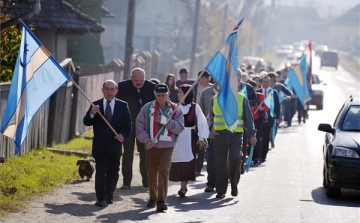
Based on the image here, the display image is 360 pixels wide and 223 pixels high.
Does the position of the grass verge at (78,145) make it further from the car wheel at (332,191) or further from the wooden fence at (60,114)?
the car wheel at (332,191)

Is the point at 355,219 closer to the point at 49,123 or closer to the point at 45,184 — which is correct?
the point at 45,184

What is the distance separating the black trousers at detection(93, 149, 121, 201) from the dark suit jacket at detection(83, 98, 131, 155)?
84 millimetres

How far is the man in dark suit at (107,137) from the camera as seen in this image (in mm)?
14305

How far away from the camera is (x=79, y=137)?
79.8 ft

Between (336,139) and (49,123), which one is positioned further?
(49,123)

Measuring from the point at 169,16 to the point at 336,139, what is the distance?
5368 cm

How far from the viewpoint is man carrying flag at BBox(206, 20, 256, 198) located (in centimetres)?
1546

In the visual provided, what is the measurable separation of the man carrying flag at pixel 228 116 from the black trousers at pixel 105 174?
1900 mm

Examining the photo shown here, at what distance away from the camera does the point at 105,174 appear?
14.5 meters

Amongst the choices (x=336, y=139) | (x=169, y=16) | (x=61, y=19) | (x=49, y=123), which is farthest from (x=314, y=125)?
(x=169, y=16)

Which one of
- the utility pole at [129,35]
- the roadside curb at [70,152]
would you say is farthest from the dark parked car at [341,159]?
the utility pole at [129,35]

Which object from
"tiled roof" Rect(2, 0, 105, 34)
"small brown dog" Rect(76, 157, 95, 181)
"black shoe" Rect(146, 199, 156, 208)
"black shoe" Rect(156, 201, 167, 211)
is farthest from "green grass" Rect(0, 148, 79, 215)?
"tiled roof" Rect(2, 0, 105, 34)

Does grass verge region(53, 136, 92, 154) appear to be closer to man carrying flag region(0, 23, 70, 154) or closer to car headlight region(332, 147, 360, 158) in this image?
car headlight region(332, 147, 360, 158)

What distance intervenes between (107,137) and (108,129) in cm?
10
